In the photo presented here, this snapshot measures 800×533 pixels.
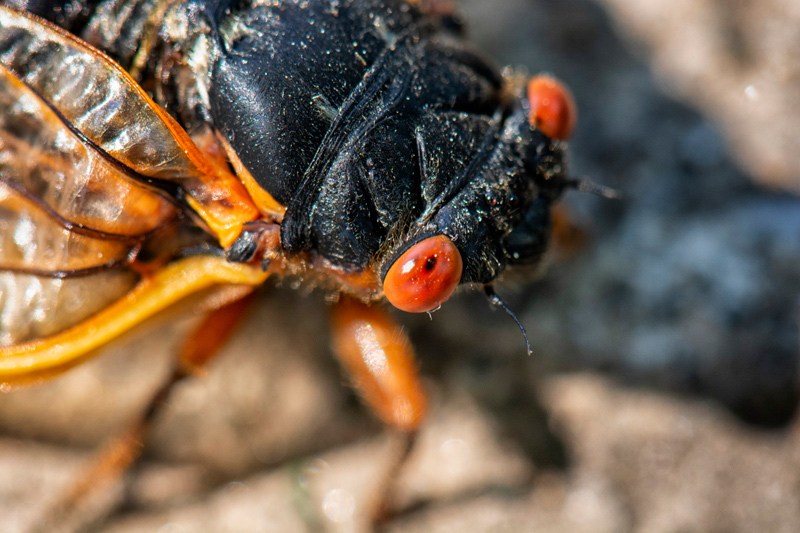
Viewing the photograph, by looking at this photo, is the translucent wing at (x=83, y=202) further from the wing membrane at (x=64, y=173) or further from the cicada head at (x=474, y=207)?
the cicada head at (x=474, y=207)

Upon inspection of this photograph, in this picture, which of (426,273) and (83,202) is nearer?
(426,273)

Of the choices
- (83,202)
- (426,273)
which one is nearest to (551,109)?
(426,273)

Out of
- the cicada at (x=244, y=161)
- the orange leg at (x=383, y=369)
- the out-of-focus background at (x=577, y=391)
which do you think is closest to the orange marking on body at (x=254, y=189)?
the cicada at (x=244, y=161)

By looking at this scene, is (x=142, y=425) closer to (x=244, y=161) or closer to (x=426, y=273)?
(x=244, y=161)

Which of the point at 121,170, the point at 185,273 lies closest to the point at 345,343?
the point at 185,273

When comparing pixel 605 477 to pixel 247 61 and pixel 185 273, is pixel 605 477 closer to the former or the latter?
pixel 185 273

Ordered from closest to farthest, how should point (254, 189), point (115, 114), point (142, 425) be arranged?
point (115, 114) → point (254, 189) → point (142, 425)
